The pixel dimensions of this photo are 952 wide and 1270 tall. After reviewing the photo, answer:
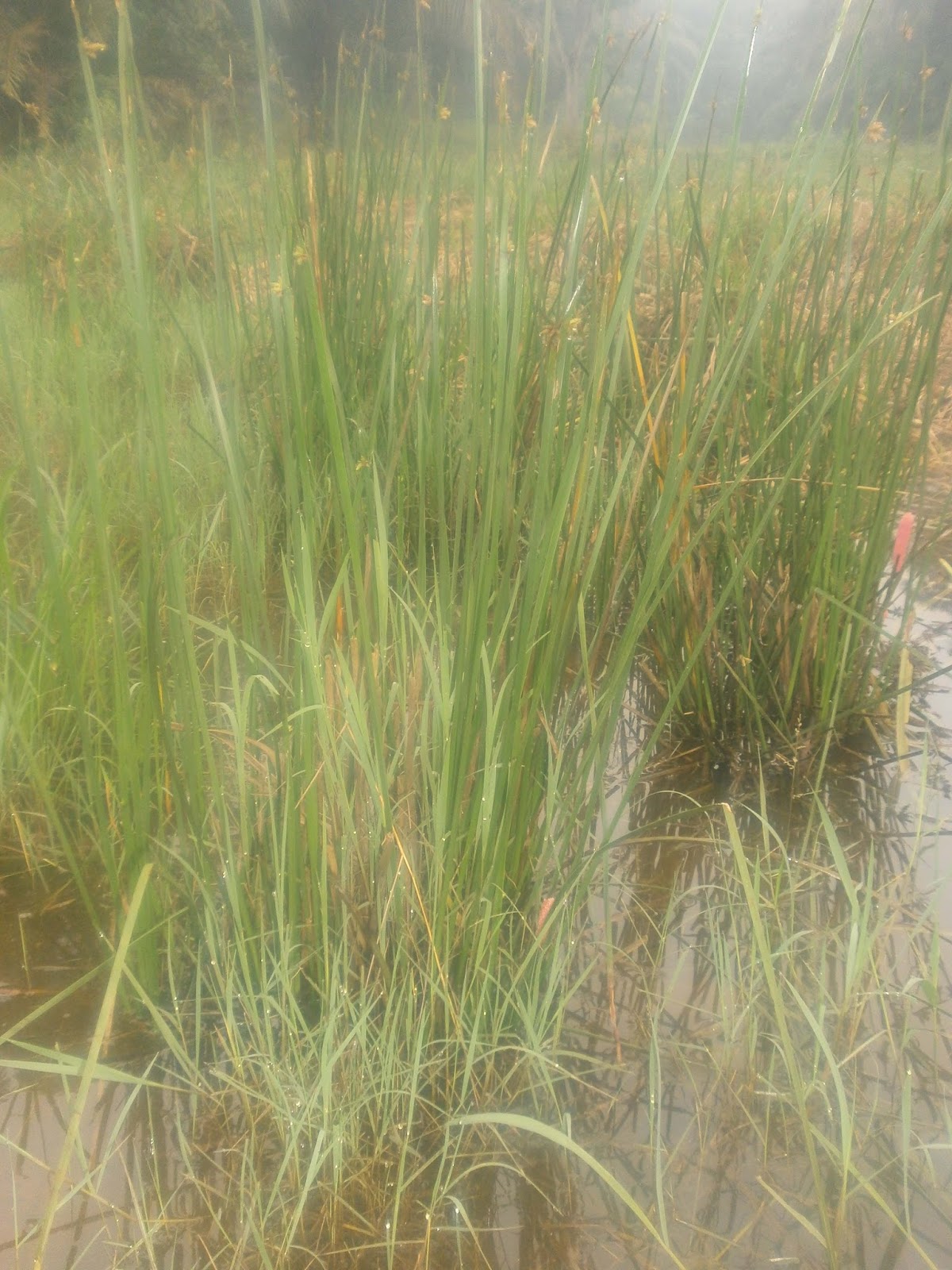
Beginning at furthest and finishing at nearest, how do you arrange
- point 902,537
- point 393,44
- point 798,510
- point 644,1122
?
point 393,44 < point 902,537 < point 798,510 < point 644,1122

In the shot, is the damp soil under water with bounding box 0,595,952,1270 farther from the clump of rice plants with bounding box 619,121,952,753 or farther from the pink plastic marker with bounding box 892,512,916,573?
the pink plastic marker with bounding box 892,512,916,573

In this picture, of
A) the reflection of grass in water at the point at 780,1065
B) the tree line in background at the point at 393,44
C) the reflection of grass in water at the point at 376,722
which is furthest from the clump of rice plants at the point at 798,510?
the tree line in background at the point at 393,44

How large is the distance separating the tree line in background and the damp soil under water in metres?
1.19

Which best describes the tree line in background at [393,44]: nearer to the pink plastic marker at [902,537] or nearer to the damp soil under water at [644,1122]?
the pink plastic marker at [902,537]

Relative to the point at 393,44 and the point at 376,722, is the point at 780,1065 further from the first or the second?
the point at 393,44

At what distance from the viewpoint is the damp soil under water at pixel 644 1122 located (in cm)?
67

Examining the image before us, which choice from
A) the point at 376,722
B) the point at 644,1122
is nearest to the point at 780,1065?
the point at 644,1122

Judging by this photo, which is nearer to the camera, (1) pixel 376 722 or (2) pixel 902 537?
(1) pixel 376 722

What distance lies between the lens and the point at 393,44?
2055 millimetres

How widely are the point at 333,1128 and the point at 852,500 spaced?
916 mm

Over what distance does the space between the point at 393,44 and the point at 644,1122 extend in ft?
7.23

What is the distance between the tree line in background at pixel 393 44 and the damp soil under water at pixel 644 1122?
1.19 metres

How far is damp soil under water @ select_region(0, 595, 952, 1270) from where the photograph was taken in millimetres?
674

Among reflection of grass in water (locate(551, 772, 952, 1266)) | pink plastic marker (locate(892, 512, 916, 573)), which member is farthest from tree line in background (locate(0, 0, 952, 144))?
reflection of grass in water (locate(551, 772, 952, 1266))
